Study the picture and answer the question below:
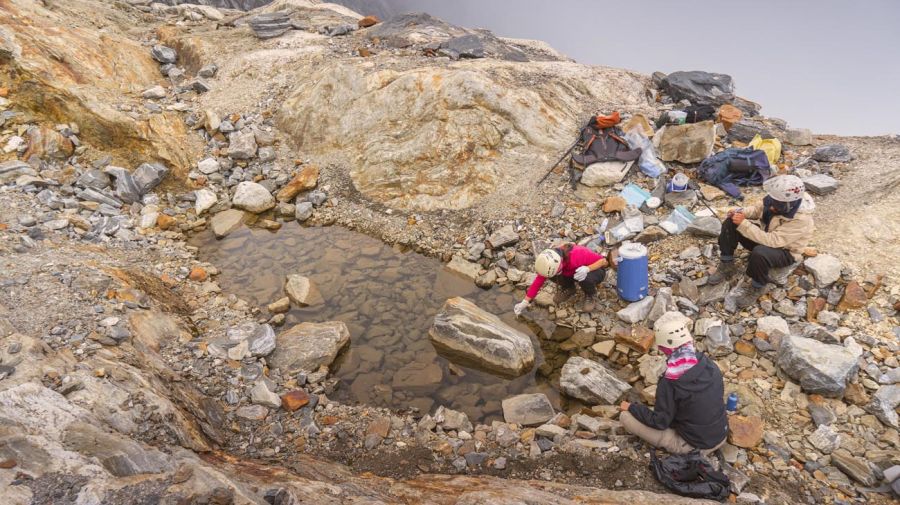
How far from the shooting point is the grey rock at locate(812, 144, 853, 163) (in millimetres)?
9195

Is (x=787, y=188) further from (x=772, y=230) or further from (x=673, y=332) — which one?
(x=673, y=332)

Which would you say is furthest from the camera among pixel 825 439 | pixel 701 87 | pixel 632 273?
pixel 701 87

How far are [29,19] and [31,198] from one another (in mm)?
5979

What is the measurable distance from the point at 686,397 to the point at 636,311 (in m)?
2.72

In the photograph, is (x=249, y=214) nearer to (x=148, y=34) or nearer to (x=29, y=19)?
(x=29, y=19)

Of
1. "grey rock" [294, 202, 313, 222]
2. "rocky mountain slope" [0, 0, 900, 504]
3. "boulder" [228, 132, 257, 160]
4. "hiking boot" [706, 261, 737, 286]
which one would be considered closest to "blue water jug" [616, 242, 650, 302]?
"rocky mountain slope" [0, 0, 900, 504]

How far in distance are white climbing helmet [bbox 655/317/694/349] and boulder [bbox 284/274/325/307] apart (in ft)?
18.9

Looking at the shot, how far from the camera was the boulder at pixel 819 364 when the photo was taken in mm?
5645

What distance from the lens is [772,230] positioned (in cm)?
677

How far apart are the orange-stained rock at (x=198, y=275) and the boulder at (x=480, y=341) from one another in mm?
4511

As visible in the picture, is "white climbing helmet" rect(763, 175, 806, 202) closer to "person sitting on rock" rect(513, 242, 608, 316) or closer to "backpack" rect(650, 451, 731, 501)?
"person sitting on rock" rect(513, 242, 608, 316)

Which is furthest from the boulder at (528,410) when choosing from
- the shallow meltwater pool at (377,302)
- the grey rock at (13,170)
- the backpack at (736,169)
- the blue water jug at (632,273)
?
the grey rock at (13,170)

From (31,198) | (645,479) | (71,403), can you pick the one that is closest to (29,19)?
(31,198)

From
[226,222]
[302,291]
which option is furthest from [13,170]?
[302,291]
